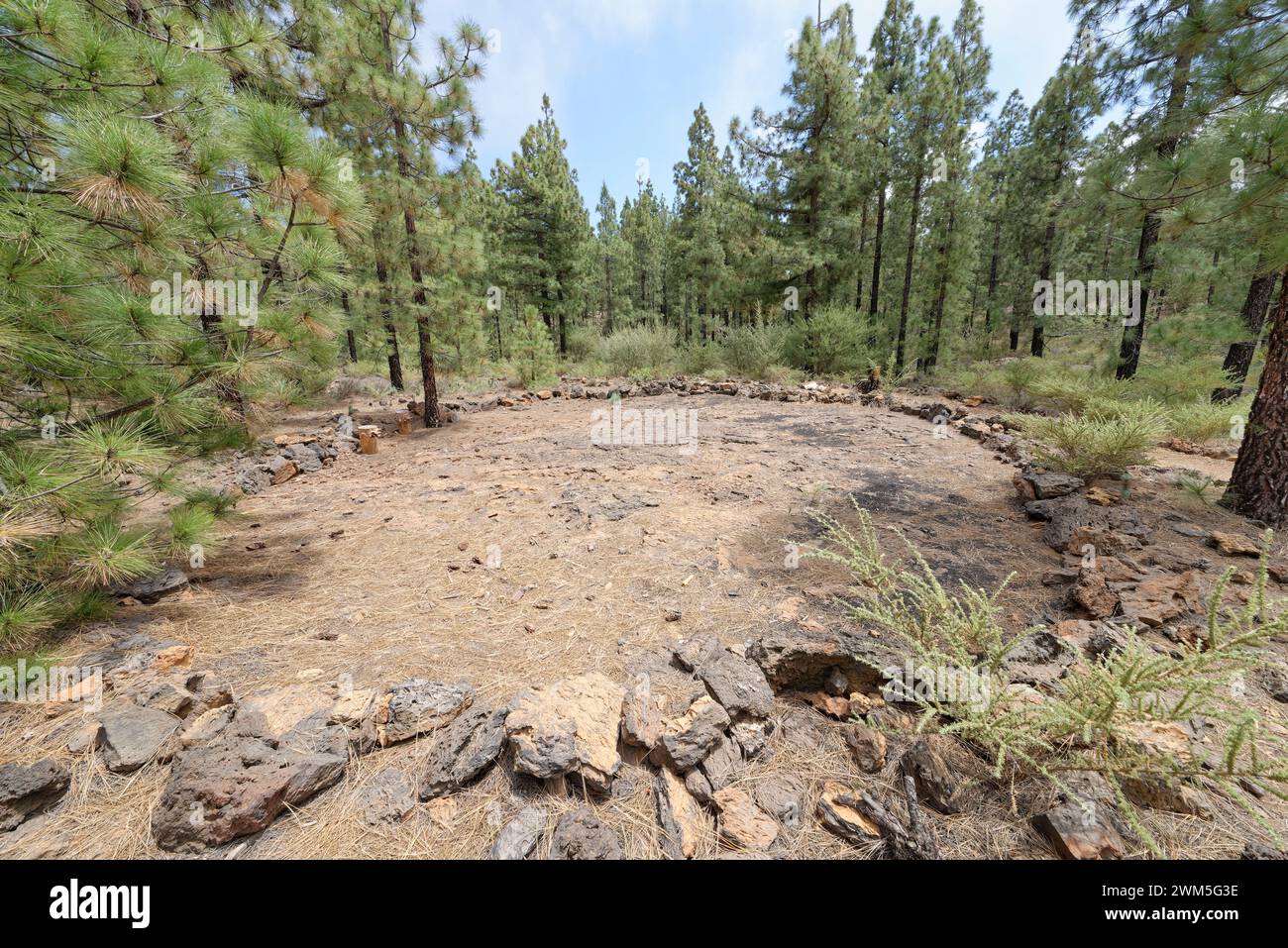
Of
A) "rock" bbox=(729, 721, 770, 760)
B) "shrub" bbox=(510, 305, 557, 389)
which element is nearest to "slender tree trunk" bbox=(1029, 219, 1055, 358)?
"shrub" bbox=(510, 305, 557, 389)

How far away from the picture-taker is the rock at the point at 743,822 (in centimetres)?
138

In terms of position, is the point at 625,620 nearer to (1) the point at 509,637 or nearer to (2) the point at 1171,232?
(1) the point at 509,637

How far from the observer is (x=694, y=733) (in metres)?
1.67

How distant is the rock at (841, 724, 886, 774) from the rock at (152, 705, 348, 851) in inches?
72.8

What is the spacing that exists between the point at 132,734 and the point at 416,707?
2.98ft

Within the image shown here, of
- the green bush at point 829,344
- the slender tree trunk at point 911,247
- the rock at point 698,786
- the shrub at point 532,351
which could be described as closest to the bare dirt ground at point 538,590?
the rock at point 698,786

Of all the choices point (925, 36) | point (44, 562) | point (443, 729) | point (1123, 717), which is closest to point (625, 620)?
point (443, 729)

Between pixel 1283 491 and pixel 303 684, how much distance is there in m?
6.38

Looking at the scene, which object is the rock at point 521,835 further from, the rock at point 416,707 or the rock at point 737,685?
the rock at point 737,685

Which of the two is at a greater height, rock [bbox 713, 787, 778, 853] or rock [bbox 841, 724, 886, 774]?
rock [bbox 841, 724, 886, 774]

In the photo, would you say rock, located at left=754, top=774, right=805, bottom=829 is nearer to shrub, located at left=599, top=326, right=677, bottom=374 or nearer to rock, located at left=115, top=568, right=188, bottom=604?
rock, located at left=115, top=568, right=188, bottom=604

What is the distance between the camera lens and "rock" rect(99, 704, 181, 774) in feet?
4.94

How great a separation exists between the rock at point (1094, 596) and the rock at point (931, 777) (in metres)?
1.63

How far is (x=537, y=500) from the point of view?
4.41m
